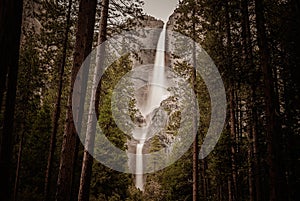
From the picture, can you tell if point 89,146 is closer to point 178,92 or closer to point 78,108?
point 78,108

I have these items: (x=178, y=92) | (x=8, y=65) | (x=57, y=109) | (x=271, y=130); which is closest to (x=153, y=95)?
(x=178, y=92)

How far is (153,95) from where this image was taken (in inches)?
2325

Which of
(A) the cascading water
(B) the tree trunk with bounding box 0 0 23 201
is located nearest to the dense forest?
(B) the tree trunk with bounding box 0 0 23 201

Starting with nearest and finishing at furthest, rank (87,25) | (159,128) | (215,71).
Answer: (87,25) < (215,71) < (159,128)

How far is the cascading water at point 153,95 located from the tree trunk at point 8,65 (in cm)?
5245

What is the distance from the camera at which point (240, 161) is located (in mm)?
12031

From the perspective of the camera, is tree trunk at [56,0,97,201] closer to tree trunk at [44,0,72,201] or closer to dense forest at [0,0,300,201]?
dense forest at [0,0,300,201]

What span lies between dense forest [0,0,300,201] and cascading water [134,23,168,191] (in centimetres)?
3134

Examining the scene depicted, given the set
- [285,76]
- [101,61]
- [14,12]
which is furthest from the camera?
[285,76]

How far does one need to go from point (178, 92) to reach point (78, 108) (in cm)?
998

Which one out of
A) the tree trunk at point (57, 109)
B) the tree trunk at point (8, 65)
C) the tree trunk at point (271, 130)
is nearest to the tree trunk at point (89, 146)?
the tree trunk at point (57, 109)

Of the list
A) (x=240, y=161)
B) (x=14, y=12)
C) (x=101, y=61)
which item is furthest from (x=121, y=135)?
(x=14, y=12)

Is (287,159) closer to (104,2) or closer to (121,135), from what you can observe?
(104,2)

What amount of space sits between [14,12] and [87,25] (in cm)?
506
